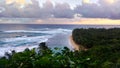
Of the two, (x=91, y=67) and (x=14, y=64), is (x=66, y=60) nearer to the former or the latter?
(x=91, y=67)

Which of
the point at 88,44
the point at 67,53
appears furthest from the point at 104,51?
the point at 67,53

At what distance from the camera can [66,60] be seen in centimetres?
334

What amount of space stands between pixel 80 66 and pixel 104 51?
3129 centimetres

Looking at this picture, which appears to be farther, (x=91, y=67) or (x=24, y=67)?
(x=91, y=67)

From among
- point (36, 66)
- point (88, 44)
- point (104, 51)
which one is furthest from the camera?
point (88, 44)

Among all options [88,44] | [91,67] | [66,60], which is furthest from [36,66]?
[88,44]

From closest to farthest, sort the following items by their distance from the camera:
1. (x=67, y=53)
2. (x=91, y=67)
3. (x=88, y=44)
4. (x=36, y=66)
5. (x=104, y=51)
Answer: (x=36, y=66) < (x=91, y=67) < (x=67, y=53) < (x=104, y=51) < (x=88, y=44)

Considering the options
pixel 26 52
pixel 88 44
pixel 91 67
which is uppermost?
pixel 26 52

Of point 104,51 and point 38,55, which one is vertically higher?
point 38,55

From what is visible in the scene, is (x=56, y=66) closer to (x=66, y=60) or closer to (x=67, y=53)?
(x=66, y=60)

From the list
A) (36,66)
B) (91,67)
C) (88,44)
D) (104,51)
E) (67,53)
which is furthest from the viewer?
(88,44)

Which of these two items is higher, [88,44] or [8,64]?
[8,64]

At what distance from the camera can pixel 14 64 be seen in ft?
11.0

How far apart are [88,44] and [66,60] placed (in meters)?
42.7
